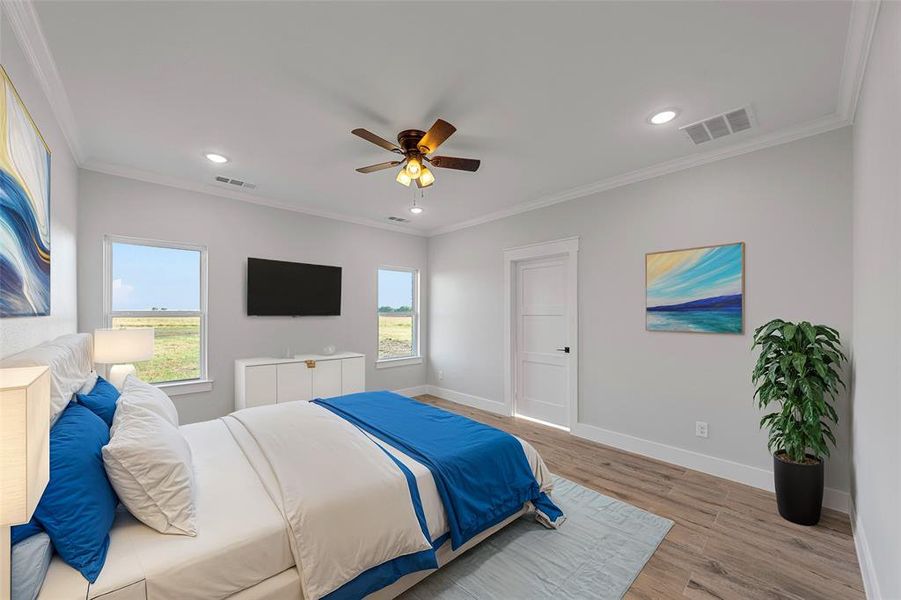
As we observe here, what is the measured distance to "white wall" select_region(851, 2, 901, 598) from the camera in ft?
4.58

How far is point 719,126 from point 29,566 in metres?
4.08

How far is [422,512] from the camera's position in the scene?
1.82 meters

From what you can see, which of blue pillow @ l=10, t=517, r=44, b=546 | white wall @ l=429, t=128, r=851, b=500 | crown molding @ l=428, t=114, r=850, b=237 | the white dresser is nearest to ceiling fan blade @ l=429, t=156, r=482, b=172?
crown molding @ l=428, t=114, r=850, b=237

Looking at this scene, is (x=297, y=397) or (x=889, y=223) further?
(x=297, y=397)

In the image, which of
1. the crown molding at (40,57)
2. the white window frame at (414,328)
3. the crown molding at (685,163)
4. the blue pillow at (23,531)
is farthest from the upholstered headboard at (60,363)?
the crown molding at (685,163)

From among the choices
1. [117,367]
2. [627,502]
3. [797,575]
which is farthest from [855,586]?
[117,367]

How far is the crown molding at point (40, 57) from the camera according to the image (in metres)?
1.64

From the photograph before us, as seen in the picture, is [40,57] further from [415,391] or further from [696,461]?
[696,461]

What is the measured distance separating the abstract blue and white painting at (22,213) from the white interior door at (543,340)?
13.6ft

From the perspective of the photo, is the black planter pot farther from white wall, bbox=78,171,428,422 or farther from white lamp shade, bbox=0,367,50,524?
white wall, bbox=78,171,428,422

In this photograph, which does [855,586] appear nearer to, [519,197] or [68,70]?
[519,197]

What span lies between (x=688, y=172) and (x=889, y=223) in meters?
1.97

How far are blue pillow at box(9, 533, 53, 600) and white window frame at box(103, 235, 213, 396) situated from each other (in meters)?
3.08

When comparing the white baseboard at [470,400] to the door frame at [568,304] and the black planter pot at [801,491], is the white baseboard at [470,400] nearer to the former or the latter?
the door frame at [568,304]
